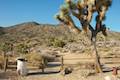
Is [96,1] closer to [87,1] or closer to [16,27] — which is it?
[87,1]

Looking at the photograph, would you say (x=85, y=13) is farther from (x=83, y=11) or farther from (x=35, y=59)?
(x=35, y=59)

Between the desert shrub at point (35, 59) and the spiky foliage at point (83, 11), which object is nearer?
the spiky foliage at point (83, 11)

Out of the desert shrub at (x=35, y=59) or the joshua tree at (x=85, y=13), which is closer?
the joshua tree at (x=85, y=13)

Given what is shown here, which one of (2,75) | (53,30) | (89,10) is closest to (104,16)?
(89,10)

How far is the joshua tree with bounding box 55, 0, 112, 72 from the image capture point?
1992 cm

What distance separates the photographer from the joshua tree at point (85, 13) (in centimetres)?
1992

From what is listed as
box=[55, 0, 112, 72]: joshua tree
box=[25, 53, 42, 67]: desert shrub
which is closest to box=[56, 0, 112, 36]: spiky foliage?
box=[55, 0, 112, 72]: joshua tree

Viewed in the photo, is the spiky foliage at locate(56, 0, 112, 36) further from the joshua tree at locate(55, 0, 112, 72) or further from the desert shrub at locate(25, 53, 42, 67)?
the desert shrub at locate(25, 53, 42, 67)

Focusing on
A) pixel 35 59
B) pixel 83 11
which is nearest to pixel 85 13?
pixel 83 11

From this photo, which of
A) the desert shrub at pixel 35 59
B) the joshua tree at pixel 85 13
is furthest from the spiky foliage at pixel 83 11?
the desert shrub at pixel 35 59

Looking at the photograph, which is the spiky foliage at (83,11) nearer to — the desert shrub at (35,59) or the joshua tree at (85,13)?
the joshua tree at (85,13)

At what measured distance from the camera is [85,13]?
68.1ft

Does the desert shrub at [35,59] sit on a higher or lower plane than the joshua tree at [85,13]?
lower

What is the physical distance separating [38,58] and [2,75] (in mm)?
3799
